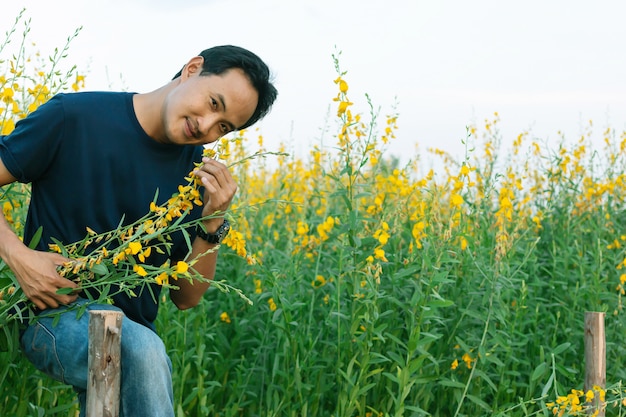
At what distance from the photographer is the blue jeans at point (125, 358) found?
217cm

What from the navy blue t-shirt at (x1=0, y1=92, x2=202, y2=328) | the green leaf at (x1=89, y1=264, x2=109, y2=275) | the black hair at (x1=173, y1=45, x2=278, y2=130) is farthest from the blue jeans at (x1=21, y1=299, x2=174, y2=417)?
the black hair at (x1=173, y1=45, x2=278, y2=130)

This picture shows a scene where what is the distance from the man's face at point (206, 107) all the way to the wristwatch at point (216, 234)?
10.5 inches

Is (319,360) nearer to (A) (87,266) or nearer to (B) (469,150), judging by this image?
(B) (469,150)

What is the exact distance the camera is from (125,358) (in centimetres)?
219

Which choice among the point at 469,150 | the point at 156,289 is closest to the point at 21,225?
the point at 156,289

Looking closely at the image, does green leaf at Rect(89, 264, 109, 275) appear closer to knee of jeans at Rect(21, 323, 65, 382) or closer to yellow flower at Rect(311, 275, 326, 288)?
knee of jeans at Rect(21, 323, 65, 382)

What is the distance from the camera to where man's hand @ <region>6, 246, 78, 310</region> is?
2.16 m

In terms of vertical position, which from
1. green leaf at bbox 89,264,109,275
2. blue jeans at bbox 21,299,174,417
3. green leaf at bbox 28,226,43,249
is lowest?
blue jeans at bbox 21,299,174,417

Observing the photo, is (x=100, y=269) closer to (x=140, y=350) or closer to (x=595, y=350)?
Result: (x=140, y=350)

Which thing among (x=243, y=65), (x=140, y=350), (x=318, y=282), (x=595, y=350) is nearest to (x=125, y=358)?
(x=140, y=350)

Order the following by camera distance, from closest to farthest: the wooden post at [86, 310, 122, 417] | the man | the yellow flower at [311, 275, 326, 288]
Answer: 1. the wooden post at [86, 310, 122, 417]
2. the man
3. the yellow flower at [311, 275, 326, 288]

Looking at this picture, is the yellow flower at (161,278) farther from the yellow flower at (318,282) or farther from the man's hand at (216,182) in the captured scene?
the yellow flower at (318,282)

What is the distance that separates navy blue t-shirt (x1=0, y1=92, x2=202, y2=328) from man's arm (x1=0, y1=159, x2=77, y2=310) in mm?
206

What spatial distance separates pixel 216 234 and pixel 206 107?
392 millimetres
